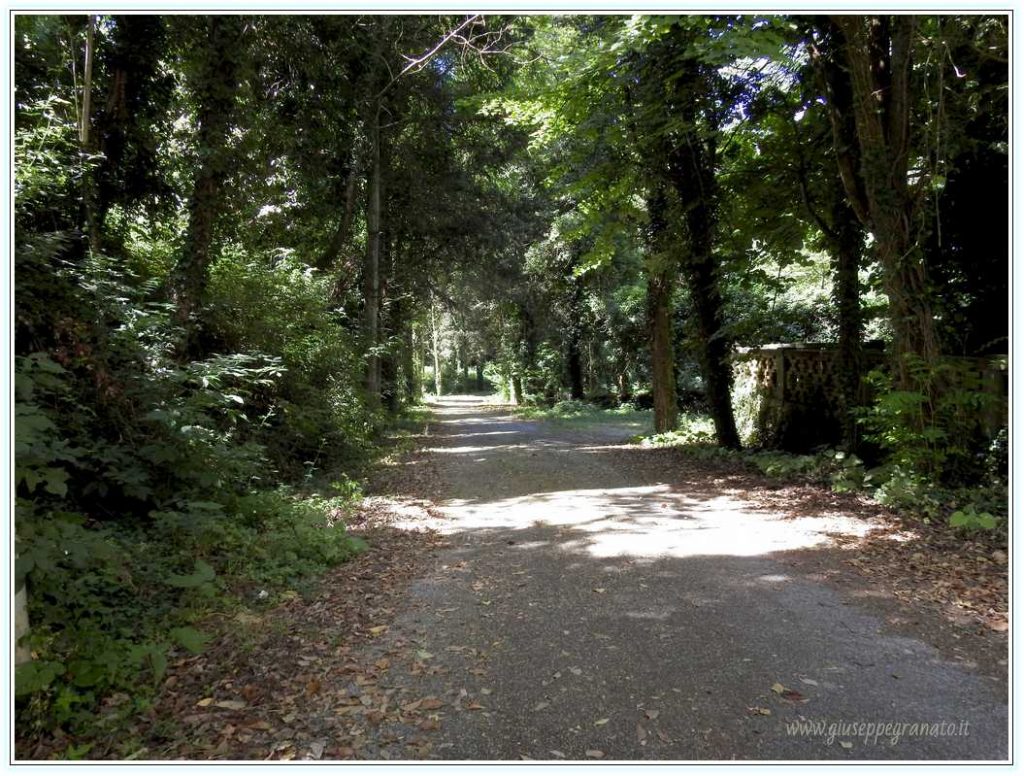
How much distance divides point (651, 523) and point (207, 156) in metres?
7.24

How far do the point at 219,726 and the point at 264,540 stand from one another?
2.89 meters

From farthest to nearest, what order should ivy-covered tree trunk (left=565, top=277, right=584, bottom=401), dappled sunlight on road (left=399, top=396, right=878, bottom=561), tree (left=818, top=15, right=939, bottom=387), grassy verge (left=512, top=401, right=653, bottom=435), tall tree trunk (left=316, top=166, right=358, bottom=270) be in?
ivy-covered tree trunk (left=565, top=277, right=584, bottom=401) → grassy verge (left=512, top=401, right=653, bottom=435) → tall tree trunk (left=316, top=166, right=358, bottom=270) → tree (left=818, top=15, right=939, bottom=387) → dappled sunlight on road (left=399, top=396, right=878, bottom=561)

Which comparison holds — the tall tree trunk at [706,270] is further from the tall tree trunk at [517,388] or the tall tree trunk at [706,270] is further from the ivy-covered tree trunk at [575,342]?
the tall tree trunk at [517,388]

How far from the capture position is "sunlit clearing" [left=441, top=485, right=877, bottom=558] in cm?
603

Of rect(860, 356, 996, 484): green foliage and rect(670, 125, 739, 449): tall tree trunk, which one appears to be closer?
rect(860, 356, 996, 484): green foliage

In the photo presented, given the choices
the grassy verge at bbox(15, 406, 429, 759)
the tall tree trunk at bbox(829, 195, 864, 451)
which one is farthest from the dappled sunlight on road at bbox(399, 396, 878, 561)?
the tall tree trunk at bbox(829, 195, 864, 451)

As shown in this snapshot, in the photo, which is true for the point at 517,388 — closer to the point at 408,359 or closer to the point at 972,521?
the point at 408,359

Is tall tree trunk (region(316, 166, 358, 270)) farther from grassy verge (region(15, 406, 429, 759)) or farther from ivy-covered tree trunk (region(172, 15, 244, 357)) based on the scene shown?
grassy verge (region(15, 406, 429, 759))

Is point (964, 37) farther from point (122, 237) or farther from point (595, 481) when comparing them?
point (122, 237)

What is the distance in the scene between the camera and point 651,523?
22.9 ft

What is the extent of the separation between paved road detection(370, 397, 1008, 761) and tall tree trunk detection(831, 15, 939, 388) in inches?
106

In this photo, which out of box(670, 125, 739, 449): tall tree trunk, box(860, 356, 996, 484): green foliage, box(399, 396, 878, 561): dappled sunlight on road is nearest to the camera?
box(399, 396, 878, 561): dappled sunlight on road

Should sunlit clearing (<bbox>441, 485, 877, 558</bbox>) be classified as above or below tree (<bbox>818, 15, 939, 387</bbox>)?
below

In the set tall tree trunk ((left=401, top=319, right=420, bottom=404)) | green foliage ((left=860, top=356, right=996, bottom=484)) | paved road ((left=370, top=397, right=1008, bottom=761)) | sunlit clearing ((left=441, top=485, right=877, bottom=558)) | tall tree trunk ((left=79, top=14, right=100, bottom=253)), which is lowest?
paved road ((left=370, top=397, right=1008, bottom=761))
